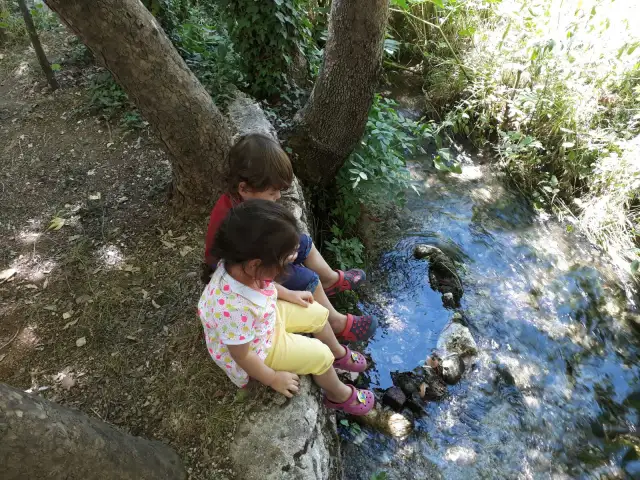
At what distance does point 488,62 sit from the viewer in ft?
17.4

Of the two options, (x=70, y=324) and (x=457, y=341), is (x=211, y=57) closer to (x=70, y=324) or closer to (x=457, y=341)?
(x=70, y=324)

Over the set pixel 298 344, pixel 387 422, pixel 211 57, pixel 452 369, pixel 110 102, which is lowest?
pixel 387 422

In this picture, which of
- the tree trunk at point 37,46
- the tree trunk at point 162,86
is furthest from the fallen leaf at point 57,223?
the tree trunk at point 37,46

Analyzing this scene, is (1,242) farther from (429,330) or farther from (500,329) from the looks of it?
(500,329)

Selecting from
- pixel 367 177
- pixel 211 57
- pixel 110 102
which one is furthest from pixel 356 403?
pixel 110 102

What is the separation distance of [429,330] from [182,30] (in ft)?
12.8

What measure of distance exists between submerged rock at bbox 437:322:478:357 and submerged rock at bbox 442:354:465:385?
0.07m

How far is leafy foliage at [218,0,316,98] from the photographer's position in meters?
3.73

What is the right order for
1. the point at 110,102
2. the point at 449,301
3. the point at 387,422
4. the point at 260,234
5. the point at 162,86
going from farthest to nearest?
the point at 110,102 < the point at 449,301 < the point at 387,422 < the point at 162,86 < the point at 260,234

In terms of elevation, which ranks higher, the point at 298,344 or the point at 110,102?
the point at 298,344

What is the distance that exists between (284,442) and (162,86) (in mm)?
2118

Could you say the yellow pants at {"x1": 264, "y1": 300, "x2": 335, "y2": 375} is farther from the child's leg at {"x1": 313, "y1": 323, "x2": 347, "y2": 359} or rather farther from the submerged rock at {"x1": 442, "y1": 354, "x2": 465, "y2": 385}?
the submerged rock at {"x1": 442, "y1": 354, "x2": 465, "y2": 385}

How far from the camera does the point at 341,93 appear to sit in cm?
340

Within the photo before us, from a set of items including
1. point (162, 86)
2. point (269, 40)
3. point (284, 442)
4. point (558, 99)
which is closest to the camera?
point (284, 442)
